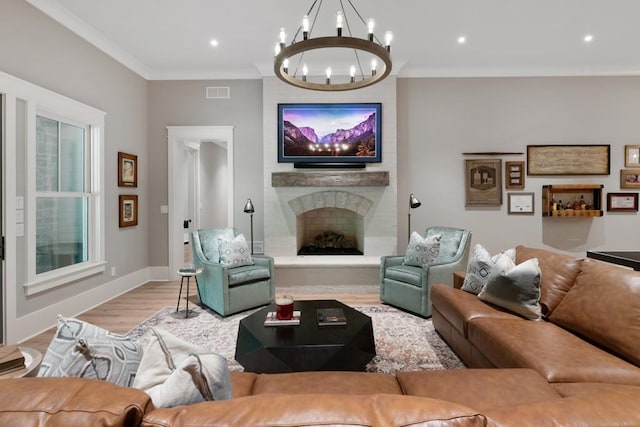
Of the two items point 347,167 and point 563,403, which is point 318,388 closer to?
point 563,403

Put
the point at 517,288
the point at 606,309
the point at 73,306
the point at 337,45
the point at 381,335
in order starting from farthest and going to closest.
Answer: the point at 73,306 → the point at 381,335 → the point at 517,288 → the point at 337,45 → the point at 606,309

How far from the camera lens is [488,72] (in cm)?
482

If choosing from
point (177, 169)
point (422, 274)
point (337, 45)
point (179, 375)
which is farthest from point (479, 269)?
point (177, 169)

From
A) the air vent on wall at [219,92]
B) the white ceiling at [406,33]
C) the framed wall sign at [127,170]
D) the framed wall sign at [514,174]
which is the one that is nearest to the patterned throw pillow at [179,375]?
the white ceiling at [406,33]

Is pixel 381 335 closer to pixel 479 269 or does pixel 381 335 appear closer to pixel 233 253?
pixel 479 269

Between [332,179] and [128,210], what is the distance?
2.97 m

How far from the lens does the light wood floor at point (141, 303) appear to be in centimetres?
323

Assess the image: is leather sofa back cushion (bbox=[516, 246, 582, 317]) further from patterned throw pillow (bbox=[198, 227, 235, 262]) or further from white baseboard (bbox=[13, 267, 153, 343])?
white baseboard (bbox=[13, 267, 153, 343])

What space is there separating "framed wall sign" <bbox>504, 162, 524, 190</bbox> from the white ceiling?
1387mm

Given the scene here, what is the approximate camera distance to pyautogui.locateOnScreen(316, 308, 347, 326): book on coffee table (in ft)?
7.60

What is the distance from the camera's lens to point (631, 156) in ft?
15.7

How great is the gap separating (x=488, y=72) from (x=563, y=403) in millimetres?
5219

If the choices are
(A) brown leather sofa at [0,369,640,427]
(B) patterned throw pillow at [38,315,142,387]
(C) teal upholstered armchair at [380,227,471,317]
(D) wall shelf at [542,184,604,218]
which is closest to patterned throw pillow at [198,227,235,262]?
(C) teal upholstered armchair at [380,227,471,317]

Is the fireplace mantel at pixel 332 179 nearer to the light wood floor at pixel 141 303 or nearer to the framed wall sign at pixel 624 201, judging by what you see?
the light wood floor at pixel 141 303
